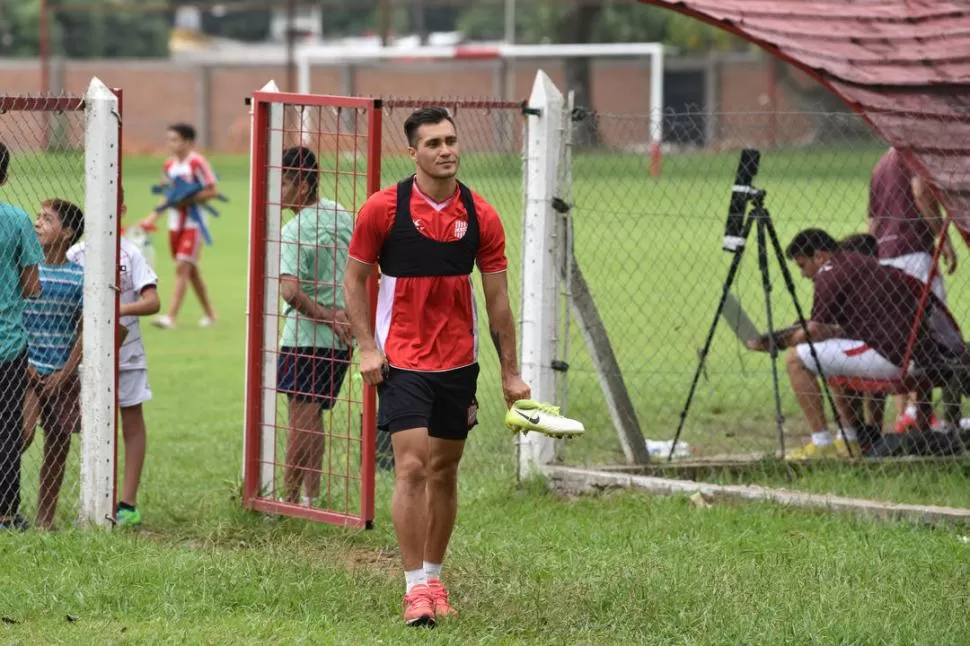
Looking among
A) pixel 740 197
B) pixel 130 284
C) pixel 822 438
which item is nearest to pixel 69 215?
pixel 130 284

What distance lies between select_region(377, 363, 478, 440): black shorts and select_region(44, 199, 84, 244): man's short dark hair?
215cm

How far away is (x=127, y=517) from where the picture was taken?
7.35 m

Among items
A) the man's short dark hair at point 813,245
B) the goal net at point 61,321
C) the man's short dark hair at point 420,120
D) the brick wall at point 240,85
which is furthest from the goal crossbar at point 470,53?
the man's short dark hair at point 420,120

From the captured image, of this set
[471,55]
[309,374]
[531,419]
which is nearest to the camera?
[531,419]

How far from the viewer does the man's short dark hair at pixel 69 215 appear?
23.7ft

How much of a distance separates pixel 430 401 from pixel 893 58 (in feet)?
13.2

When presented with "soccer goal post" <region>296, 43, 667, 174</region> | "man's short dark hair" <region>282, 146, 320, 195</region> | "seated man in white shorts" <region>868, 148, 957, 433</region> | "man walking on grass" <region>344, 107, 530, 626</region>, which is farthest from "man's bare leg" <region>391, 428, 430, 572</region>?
"soccer goal post" <region>296, 43, 667, 174</region>

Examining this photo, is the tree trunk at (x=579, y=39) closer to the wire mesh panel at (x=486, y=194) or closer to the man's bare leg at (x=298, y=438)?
the wire mesh panel at (x=486, y=194)

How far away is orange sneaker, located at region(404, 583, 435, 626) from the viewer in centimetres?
A: 566

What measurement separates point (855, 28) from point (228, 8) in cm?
2763

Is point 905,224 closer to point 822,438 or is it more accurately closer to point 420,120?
point 822,438

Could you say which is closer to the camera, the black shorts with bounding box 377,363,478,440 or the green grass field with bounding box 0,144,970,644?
the green grass field with bounding box 0,144,970,644

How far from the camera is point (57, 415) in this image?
24.0 feet

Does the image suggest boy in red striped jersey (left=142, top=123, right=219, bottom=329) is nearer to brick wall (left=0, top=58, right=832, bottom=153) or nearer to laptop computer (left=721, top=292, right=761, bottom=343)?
laptop computer (left=721, top=292, right=761, bottom=343)
